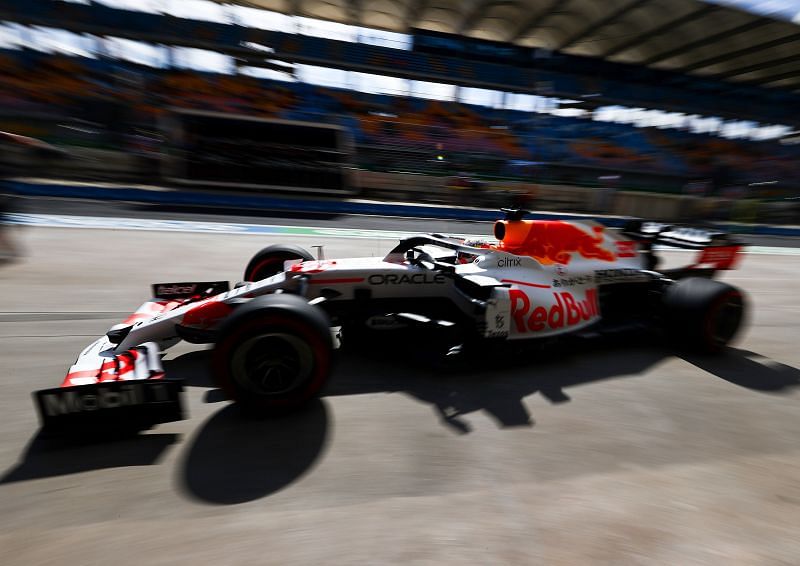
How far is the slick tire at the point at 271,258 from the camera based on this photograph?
427 centimetres

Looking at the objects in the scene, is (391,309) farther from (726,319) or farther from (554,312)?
(726,319)

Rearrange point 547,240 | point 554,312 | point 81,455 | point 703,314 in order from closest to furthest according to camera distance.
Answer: point 81,455
point 554,312
point 703,314
point 547,240

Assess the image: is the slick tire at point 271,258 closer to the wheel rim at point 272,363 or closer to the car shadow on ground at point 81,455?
the wheel rim at point 272,363

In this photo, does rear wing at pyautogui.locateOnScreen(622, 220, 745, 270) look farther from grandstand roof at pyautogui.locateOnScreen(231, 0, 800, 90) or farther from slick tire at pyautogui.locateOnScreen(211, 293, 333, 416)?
grandstand roof at pyautogui.locateOnScreen(231, 0, 800, 90)

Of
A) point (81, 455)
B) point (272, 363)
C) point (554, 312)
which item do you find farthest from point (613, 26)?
point (81, 455)

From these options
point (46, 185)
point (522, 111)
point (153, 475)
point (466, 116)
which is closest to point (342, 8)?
point (466, 116)

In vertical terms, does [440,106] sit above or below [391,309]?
above

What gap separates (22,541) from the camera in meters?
1.79

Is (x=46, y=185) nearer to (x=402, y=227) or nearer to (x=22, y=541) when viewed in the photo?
(x=402, y=227)

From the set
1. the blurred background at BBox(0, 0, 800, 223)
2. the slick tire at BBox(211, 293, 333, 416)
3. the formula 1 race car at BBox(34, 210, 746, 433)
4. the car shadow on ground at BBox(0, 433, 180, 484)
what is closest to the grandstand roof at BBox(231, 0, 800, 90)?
the blurred background at BBox(0, 0, 800, 223)

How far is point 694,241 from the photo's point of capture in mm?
4668

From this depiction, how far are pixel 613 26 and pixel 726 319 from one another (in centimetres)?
3214

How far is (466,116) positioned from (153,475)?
30.1 metres

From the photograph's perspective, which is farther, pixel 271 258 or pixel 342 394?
pixel 271 258
